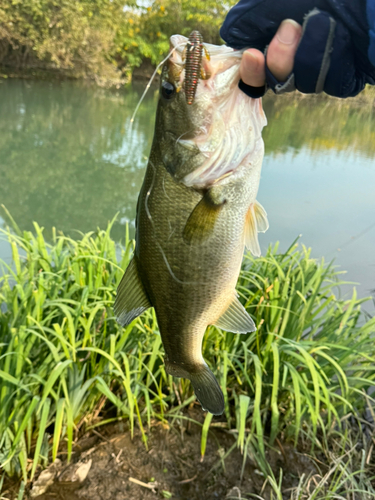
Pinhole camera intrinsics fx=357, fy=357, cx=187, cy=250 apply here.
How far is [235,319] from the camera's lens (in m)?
1.17

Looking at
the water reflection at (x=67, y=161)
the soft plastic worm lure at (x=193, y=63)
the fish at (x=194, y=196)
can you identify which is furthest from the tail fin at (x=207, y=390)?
the water reflection at (x=67, y=161)

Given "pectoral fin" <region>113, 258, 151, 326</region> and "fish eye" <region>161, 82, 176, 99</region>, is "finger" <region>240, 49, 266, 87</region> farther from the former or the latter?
"pectoral fin" <region>113, 258, 151, 326</region>

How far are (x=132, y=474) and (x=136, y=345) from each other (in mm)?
691

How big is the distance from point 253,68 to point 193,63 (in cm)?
16

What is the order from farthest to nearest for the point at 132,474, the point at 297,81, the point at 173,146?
the point at 132,474 → the point at 173,146 → the point at 297,81

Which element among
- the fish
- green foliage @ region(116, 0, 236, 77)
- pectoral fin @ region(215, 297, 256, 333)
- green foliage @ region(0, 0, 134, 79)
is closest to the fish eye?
the fish

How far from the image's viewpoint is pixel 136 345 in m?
2.12

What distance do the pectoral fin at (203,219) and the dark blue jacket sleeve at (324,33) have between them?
1.19ft

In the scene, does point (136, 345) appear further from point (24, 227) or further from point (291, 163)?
point (291, 163)

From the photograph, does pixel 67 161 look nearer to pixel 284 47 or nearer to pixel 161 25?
pixel 284 47

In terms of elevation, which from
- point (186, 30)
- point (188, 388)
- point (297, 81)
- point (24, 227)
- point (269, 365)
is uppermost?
point (186, 30)

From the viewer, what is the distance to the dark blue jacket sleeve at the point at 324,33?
79 cm

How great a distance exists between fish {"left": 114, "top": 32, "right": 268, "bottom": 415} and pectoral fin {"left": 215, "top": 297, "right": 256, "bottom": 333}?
77 millimetres

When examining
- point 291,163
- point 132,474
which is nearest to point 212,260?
point 132,474
